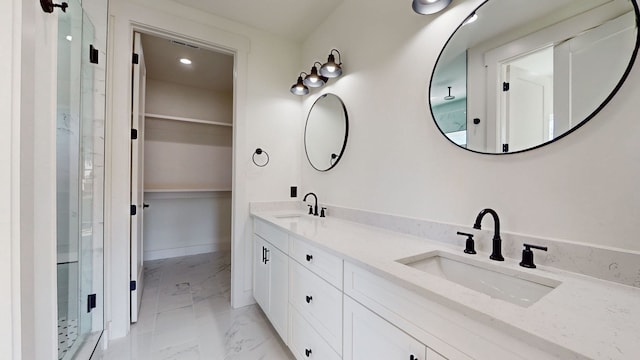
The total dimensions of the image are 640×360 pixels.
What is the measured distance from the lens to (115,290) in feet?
6.31

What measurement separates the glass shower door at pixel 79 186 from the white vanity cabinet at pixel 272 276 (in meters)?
1.12

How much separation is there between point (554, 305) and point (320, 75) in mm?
2092

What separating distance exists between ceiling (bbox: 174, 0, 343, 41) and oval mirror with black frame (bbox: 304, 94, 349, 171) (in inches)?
27.9

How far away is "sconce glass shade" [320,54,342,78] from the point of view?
6.60ft

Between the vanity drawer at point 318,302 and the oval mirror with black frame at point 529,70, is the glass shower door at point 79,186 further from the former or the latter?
the oval mirror with black frame at point 529,70

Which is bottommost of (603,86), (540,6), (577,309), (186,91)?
(577,309)

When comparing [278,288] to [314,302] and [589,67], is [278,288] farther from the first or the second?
[589,67]

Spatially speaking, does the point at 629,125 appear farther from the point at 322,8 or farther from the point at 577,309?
the point at 322,8

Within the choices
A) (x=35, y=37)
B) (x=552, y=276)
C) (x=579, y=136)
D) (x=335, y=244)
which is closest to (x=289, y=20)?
(x=35, y=37)

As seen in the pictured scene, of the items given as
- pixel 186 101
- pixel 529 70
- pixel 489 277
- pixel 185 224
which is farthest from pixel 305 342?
pixel 186 101

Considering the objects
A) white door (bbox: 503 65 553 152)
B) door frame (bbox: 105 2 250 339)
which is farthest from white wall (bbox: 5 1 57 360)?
white door (bbox: 503 65 553 152)

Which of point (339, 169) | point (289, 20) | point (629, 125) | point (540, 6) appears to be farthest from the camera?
point (289, 20)

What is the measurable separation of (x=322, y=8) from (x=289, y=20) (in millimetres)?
345

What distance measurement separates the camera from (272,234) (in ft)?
6.29
